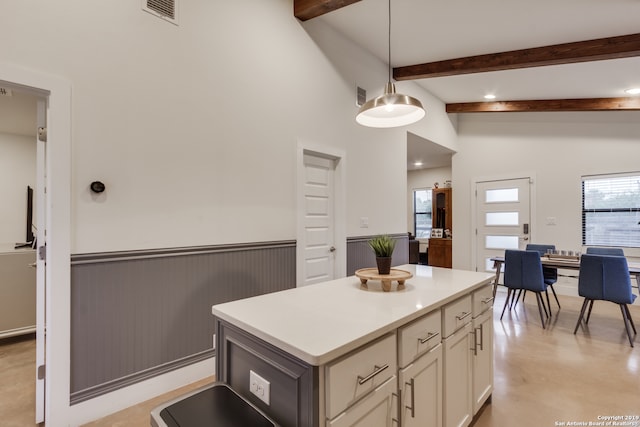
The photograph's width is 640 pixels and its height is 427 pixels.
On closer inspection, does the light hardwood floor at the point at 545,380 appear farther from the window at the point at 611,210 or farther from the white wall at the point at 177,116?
the window at the point at 611,210

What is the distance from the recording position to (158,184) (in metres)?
2.23

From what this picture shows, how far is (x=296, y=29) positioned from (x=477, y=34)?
1.97 metres

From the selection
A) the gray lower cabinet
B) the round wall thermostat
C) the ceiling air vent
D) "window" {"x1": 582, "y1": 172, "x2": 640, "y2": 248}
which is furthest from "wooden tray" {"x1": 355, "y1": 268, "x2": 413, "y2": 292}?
"window" {"x1": 582, "y1": 172, "x2": 640, "y2": 248}

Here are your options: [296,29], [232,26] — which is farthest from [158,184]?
[296,29]

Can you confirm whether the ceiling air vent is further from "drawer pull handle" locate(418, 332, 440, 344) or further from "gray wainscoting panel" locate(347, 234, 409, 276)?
"gray wainscoting panel" locate(347, 234, 409, 276)

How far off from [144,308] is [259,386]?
143cm

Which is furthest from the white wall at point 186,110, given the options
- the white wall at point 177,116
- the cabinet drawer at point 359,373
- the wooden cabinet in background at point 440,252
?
the wooden cabinet in background at point 440,252

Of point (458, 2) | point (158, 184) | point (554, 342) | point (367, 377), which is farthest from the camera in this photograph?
point (554, 342)

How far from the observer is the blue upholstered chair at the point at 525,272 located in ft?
12.1

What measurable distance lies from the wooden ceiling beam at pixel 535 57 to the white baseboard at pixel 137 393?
423 cm

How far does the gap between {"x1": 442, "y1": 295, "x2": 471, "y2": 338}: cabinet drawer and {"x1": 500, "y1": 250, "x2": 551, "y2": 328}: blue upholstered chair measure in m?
2.52

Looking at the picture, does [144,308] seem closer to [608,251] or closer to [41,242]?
[41,242]

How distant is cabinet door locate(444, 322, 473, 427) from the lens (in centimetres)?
158

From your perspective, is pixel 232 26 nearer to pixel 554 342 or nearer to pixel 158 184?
pixel 158 184
